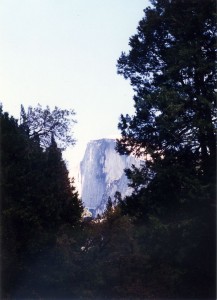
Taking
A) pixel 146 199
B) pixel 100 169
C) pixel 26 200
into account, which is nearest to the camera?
pixel 146 199

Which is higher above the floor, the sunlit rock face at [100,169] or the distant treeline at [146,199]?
the sunlit rock face at [100,169]

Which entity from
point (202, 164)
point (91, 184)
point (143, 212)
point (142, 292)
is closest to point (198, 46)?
point (202, 164)

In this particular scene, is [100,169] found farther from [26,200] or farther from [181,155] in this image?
[181,155]

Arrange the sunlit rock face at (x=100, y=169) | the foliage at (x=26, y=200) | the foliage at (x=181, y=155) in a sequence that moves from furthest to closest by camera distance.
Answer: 1. the sunlit rock face at (x=100, y=169)
2. the foliage at (x=26, y=200)
3. the foliage at (x=181, y=155)

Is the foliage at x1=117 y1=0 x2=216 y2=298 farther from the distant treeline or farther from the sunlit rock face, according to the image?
the sunlit rock face

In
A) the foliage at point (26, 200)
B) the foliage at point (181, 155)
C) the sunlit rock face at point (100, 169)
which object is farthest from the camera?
the sunlit rock face at point (100, 169)

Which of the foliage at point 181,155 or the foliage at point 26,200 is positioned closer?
the foliage at point 181,155

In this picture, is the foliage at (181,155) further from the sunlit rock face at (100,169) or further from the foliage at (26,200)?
the sunlit rock face at (100,169)

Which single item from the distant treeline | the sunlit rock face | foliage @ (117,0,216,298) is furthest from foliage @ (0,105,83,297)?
the sunlit rock face

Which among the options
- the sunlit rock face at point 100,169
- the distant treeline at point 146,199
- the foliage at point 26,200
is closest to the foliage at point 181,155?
the distant treeline at point 146,199

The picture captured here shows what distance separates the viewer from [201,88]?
23.5m

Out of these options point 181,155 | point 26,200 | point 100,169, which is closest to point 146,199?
point 181,155

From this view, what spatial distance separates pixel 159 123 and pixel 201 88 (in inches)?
117

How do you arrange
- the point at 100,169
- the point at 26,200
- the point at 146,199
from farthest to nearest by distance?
the point at 100,169, the point at 26,200, the point at 146,199
